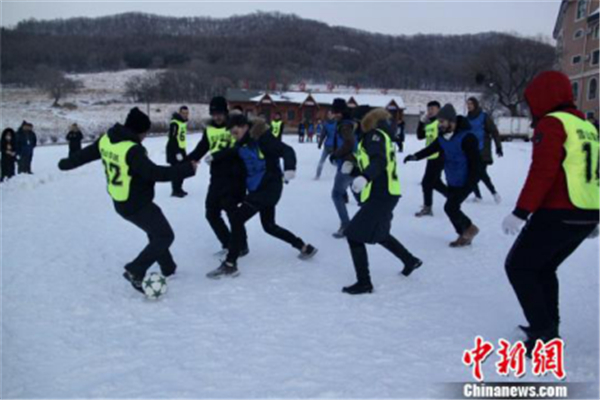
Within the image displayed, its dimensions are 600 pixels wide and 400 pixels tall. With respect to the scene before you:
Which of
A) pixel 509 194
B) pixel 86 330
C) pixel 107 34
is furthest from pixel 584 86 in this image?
pixel 107 34

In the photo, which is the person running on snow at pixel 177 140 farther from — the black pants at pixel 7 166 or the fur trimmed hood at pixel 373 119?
the fur trimmed hood at pixel 373 119

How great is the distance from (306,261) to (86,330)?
2.85m

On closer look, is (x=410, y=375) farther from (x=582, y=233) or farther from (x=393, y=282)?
(x=393, y=282)

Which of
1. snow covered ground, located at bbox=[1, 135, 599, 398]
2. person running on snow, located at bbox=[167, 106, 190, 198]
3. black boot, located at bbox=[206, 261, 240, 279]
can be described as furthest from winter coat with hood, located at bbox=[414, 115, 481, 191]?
person running on snow, located at bbox=[167, 106, 190, 198]

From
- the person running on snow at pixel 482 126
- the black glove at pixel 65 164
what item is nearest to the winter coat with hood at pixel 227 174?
the black glove at pixel 65 164

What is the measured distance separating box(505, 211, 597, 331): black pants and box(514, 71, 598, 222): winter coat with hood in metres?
0.09

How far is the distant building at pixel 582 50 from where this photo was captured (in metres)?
41.3

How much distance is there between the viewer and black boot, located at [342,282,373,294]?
5.06 m

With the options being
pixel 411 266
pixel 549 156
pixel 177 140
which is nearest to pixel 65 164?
pixel 411 266

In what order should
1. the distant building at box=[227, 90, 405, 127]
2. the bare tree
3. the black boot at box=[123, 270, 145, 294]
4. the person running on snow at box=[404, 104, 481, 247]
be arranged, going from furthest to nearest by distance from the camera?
1. the distant building at box=[227, 90, 405, 127]
2. the bare tree
3. the person running on snow at box=[404, 104, 481, 247]
4. the black boot at box=[123, 270, 145, 294]

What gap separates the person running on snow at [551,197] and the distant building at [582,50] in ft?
138

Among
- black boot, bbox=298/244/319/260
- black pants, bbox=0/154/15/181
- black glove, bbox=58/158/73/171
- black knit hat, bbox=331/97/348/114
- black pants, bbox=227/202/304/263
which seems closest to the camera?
black glove, bbox=58/158/73/171

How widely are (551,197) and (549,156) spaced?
1.07 ft

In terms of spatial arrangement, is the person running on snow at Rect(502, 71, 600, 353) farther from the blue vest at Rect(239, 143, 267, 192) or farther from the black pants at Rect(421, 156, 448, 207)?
the black pants at Rect(421, 156, 448, 207)
